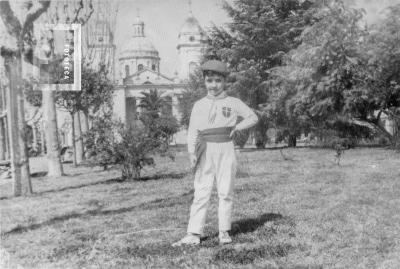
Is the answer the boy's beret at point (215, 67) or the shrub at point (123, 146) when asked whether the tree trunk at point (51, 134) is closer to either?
the shrub at point (123, 146)

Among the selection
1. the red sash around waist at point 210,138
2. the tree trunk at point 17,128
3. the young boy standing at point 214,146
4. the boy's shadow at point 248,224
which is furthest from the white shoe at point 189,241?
the tree trunk at point 17,128

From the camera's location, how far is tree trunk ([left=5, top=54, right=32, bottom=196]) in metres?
7.14

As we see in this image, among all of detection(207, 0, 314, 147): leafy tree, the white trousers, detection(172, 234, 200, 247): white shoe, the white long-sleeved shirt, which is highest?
detection(207, 0, 314, 147): leafy tree

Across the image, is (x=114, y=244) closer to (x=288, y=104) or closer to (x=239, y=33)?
(x=288, y=104)

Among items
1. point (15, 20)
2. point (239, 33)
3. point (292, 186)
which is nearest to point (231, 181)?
point (292, 186)

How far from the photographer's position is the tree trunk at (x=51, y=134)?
34.3 ft

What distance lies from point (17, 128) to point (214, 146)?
4.31m

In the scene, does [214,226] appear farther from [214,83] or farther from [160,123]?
[160,123]

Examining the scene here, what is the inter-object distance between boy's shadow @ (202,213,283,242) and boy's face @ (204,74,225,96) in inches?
46.4

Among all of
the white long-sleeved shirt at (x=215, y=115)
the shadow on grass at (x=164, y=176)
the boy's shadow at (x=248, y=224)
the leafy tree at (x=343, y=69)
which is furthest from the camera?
the leafy tree at (x=343, y=69)

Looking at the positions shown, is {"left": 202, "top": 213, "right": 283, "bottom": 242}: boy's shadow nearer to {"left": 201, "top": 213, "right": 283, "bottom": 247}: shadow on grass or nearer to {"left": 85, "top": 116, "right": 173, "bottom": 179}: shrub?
{"left": 201, "top": 213, "right": 283, "bottom": 247}: shadow on grass

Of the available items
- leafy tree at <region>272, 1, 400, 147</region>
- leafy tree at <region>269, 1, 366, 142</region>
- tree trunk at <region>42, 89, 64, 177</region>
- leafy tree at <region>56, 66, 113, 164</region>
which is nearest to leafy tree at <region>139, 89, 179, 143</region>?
leafy tree at <region>56, 66, 113, 164</region>

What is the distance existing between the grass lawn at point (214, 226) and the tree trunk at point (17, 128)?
318 millimetres

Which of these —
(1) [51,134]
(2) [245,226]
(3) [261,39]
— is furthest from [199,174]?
(3) [261,39]
